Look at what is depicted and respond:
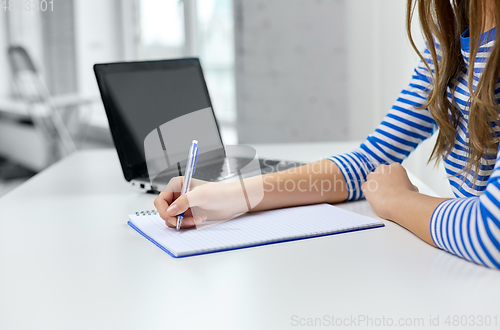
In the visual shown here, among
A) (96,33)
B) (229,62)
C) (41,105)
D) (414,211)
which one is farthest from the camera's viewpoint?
(96,33)

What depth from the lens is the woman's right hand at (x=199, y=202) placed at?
0.60 m

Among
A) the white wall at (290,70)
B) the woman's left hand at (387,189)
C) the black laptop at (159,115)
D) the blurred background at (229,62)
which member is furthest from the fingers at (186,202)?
the white wall at (290,70)

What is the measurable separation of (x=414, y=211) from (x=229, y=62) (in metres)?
2.46

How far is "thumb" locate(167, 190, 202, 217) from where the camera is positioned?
59 cm

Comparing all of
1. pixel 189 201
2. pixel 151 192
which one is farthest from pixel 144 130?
pixel 189 201

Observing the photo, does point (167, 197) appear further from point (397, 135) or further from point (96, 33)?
point (96, 33)

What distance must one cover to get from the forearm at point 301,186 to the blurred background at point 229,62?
58 cm

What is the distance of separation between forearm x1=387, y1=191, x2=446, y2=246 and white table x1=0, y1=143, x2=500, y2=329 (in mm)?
12

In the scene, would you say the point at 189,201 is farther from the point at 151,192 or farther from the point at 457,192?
the point at 457,192

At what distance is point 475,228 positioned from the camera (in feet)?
1.58

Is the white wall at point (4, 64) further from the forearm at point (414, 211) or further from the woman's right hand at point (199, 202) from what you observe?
the forearm at point (414, 211)

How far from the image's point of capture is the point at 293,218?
0.66m

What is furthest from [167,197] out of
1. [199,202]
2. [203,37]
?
[203,37]

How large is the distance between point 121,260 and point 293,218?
239 mm
